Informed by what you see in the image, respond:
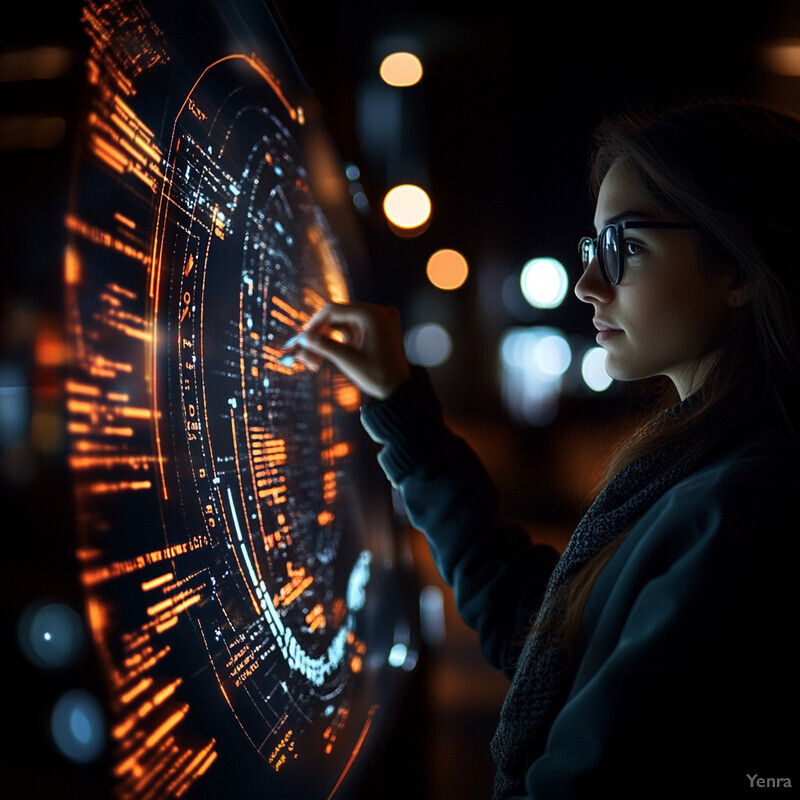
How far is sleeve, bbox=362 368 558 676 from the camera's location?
93 cm

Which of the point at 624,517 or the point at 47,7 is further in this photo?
the point at 624,517

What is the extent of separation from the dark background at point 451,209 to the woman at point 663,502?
296 mm

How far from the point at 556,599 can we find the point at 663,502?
166 mm

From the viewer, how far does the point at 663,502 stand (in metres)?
0.64

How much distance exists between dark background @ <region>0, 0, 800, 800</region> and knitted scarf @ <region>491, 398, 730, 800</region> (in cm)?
38

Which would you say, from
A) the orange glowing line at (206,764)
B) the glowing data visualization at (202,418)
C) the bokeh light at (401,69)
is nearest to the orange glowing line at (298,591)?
the glowing data visualization at (202,418)

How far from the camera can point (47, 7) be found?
0.31m

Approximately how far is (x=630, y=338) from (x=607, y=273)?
0.08 m

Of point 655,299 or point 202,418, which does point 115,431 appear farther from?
point 655,299

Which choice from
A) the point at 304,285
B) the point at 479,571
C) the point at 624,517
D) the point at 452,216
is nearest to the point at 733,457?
the point at 624,517

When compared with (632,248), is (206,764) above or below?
below

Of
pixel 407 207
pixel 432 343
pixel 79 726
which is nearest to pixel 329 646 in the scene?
pixel 79 726

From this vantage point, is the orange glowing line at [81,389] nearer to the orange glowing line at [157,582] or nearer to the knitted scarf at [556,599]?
the orange glowing line at [157,582]

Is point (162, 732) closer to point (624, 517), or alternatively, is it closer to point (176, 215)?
point (176, 215)
